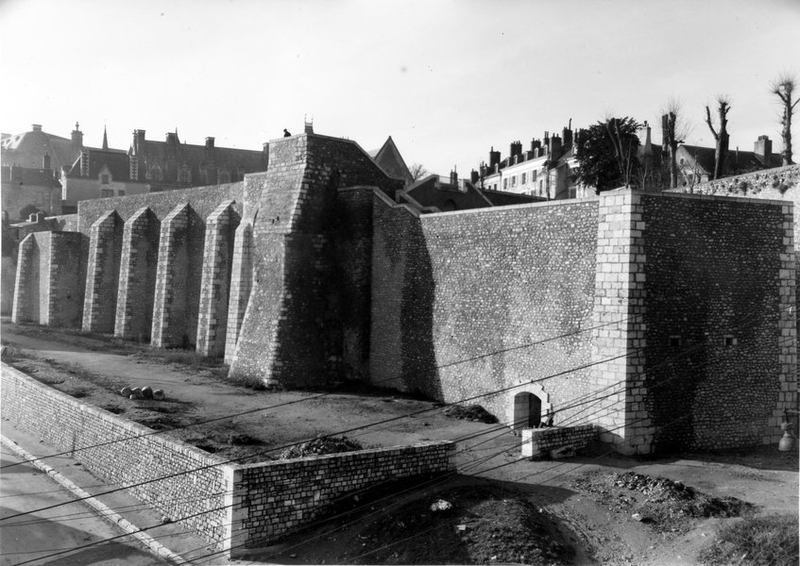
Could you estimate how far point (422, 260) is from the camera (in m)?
22.9

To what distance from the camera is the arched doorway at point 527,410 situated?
766 inches

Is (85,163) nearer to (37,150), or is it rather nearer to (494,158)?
(37,150)

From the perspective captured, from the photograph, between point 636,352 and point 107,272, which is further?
point 107,272

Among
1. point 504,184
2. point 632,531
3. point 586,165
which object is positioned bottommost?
point 632,531

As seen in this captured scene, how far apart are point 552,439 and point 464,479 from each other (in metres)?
2.66

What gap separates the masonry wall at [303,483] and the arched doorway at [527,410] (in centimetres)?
524

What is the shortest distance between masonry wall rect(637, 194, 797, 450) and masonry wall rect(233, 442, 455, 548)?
6.62 meters

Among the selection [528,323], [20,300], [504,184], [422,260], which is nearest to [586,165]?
[422,260]

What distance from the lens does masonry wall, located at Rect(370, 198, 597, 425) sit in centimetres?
1811

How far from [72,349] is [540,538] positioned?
2660 centimetres

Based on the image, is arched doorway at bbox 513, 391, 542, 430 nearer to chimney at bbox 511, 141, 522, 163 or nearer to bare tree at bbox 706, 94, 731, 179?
bare tree at bbox 706, 94, 731, 179

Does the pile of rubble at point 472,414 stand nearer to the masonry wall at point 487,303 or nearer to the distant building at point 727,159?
the masonry wall at point 487,303

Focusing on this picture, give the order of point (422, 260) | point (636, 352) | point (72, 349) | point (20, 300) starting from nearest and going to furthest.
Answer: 1. point (636, 352)
2. point (422, 260)
3. point (72, 349)
4. point (20, 300)

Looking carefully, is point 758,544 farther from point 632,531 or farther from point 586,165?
point 586,165
